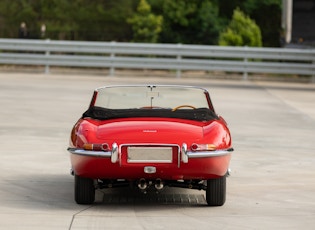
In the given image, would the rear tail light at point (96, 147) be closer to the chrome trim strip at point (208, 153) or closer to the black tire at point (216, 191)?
the chrome trim strip at point (208, 153)

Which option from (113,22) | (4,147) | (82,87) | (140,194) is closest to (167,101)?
(82,87)

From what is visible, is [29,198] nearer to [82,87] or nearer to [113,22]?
[82,87]

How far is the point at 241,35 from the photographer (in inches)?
1596

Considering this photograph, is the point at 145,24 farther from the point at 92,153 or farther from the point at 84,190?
the point at 92,153

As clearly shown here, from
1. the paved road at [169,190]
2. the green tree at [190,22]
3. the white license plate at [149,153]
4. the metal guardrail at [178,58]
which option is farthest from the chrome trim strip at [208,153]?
the green tree at [190,22]

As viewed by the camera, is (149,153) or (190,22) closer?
(149,153)

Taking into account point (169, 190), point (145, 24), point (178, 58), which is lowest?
point (145, 24)

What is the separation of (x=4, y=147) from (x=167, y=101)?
29.3 feet

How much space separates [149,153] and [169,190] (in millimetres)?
1719

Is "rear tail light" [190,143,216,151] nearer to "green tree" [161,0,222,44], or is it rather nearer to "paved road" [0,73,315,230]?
"paved road" [0,73,315,230]

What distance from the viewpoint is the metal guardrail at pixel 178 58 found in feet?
112

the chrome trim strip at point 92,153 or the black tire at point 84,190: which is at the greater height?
the chrome trim strip at point 92,153

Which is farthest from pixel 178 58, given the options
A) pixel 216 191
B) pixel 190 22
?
pixel 216 191

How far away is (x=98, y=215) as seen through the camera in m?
10.2
